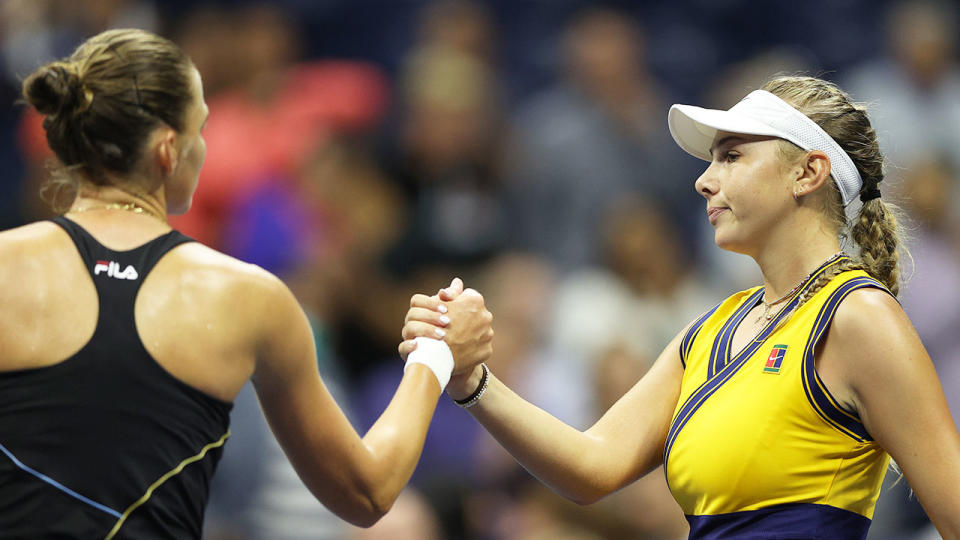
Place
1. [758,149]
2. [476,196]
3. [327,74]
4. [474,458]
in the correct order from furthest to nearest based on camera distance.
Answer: [327,74] < [476,196] < [474,458] < [758,149]

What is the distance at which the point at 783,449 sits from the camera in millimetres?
2961

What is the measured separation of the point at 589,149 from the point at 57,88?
478 centimetres

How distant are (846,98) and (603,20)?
4591 mm

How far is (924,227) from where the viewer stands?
7238mm

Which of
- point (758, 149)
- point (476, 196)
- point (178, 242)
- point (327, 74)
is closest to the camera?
point (178, 242)

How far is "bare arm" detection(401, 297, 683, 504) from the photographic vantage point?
3463 millimetres

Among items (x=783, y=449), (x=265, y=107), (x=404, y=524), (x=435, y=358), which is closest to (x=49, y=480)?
(x=435, y=358)

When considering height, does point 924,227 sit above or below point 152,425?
below

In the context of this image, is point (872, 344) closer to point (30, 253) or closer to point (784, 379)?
point (784, 379)

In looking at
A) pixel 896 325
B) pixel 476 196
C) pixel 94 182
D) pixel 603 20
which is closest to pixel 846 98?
pixel 896 325

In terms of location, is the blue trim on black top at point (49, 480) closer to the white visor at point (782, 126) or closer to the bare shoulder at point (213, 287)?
the bare shoulder at point (213, 287)

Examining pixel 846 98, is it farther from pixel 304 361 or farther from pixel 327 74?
pixel 327 74

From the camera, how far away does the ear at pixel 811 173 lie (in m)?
3.19

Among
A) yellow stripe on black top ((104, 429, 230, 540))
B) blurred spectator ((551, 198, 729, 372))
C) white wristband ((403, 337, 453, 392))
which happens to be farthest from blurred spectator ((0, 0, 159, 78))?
yellow stripe on black top ((104, 429, 230, 540))
